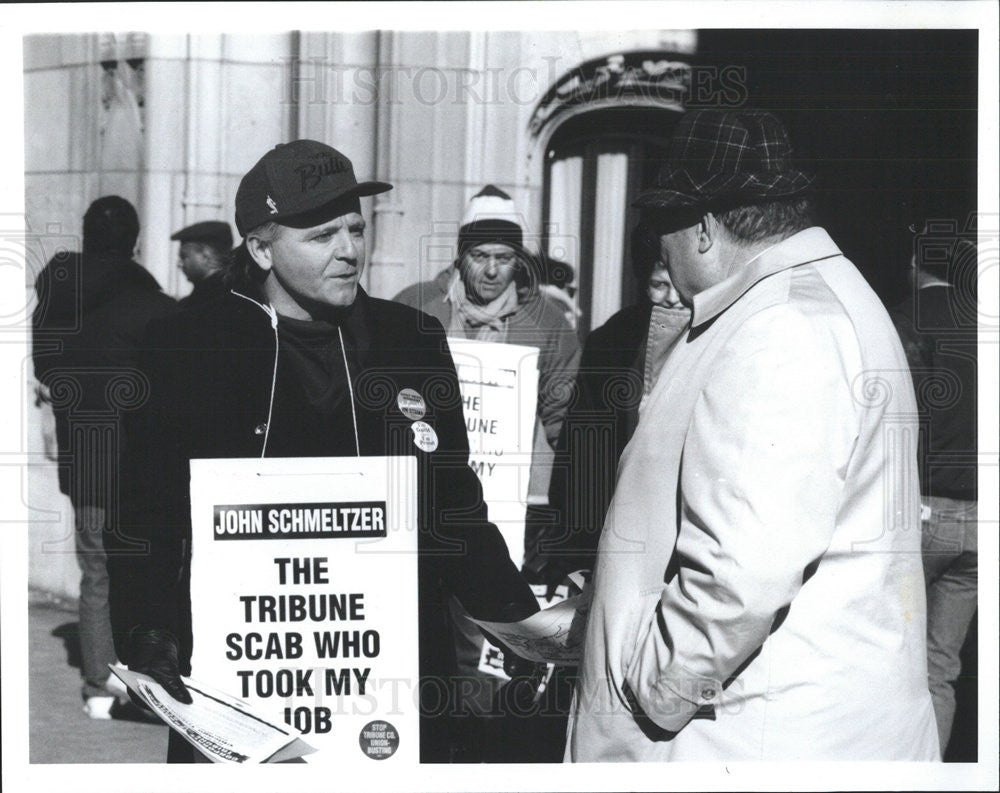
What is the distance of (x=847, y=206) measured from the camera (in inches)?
141

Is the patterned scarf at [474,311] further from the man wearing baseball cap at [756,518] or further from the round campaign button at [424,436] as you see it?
the man wearing baseball cap at [756,518]

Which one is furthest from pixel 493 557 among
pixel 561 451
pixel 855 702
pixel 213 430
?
pixel 855 702

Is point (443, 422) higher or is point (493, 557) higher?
point (443, 422)

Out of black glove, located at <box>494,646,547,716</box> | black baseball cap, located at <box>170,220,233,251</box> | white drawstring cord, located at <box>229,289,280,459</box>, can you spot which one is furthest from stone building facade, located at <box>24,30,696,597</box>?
black glove, located at <box>494,646,547,716</box>

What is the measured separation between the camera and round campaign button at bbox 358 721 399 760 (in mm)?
3629

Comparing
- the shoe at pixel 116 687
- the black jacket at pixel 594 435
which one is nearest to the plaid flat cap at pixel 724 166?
the black jacket at pixel 594 435

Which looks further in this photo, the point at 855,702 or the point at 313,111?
the point at 313,111

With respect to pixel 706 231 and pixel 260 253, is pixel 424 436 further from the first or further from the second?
pixel 706 231

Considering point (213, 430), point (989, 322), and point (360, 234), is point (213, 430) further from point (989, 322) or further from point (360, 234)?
point (989, 322)

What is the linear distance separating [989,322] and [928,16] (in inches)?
34.7

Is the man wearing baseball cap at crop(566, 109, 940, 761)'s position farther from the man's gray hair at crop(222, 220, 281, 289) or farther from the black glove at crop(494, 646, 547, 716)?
the man's gray hair at crop(222, 220, 281, 289)

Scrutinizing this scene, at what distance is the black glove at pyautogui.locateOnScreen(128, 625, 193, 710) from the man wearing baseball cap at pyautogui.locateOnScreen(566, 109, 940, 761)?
1112 mm

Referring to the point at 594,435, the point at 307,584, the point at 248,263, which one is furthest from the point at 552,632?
the point at 248,263

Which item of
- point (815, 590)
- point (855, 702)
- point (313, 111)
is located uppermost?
point (313, 111)
